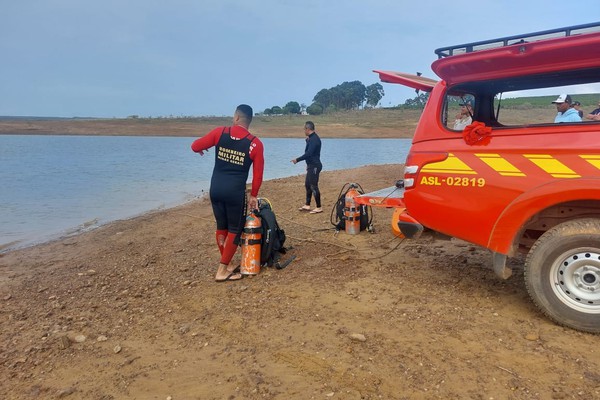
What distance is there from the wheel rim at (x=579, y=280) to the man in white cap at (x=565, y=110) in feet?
3.79

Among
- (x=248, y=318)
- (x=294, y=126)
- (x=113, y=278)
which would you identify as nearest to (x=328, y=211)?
(x=113, y=278)

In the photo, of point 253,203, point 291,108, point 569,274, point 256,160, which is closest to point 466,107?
point 569,274

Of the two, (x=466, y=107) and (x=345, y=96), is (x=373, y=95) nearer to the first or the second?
(x=345, y=96)

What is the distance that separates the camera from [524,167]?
3721 mm

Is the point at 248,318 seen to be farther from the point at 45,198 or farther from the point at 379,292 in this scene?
the point at 45,198

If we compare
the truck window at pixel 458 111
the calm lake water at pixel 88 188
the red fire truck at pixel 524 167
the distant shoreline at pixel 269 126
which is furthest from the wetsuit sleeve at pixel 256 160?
the distant shoreline at pixel 269 126

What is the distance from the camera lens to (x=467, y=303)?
4176 millimetres

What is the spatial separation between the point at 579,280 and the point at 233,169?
11.2 ft

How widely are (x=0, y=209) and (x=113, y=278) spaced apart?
9448 millimetres

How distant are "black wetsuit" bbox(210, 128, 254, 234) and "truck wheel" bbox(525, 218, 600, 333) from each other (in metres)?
2.93

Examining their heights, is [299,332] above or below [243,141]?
below

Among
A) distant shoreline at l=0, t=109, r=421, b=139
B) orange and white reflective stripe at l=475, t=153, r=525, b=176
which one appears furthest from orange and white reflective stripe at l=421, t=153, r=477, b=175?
distant shoreline at l=0, t=109, r=421, b=139

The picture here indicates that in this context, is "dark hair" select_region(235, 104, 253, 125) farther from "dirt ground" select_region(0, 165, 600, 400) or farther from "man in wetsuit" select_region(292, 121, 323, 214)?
"man in wetsuit" select_region(292, 121, 323, 214)

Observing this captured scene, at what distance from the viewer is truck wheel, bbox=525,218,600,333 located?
351cm
